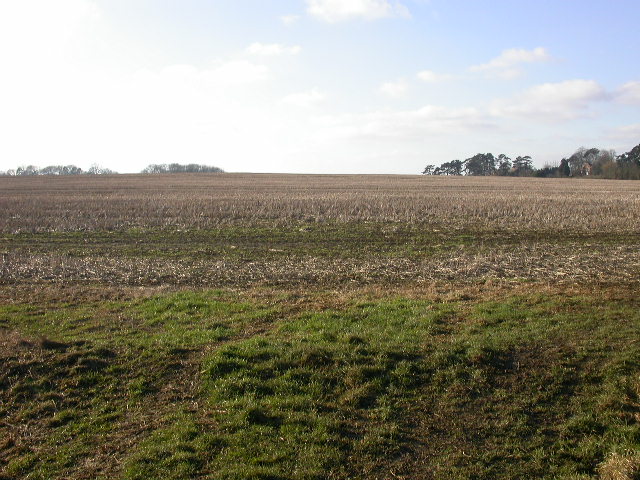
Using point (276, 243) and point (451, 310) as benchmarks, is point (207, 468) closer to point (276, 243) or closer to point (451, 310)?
point (451, 310)

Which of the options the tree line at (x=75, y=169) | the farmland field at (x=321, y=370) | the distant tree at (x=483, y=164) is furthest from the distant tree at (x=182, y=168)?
the farmland field at (x=321, y=370)

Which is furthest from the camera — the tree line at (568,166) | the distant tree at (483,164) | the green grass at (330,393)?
the distant tree at (483,164)

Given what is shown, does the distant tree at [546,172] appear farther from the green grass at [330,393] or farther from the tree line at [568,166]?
the green grass at [330,393]

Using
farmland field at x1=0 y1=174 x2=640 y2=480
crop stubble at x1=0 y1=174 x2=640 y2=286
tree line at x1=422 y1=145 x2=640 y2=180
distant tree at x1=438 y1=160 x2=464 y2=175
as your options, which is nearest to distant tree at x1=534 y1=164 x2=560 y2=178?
tree line at x1=422 y1=145 x2=640 y2=180

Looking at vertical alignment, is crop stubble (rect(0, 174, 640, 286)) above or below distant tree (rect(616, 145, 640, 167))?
below

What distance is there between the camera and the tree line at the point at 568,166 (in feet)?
296

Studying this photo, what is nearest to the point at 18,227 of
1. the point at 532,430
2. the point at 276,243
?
the point at 276,243

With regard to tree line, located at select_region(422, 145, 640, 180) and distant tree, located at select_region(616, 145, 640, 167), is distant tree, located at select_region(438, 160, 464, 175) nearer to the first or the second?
tree line, located at select_region(422, 145, 640, 180)

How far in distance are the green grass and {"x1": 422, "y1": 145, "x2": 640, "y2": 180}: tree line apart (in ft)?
298

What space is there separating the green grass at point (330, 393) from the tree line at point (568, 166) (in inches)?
3576

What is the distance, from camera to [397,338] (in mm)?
8445

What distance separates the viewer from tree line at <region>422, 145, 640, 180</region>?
90250mm

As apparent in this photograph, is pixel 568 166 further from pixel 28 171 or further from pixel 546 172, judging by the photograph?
pixel 28 171

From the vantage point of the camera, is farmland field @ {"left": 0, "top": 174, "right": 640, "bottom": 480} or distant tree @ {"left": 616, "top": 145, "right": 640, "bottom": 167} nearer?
farmland field @ {"left": 0, "top": 174, "right": 640, "bottom": 480}
